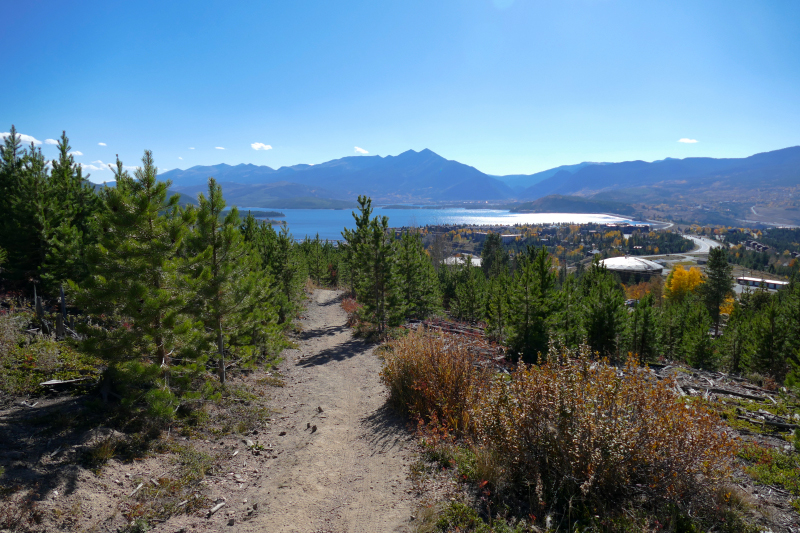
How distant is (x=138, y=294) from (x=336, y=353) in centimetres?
1067

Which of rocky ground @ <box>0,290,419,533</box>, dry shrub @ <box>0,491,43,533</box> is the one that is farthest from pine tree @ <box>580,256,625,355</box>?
dry shrub @ <box>0,491,43,533</box>

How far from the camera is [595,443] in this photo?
4.36 metres

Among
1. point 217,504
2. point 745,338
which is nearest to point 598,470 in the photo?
point 217,504

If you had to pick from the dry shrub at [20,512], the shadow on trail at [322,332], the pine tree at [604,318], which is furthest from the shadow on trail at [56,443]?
the pine tree at [604,318]

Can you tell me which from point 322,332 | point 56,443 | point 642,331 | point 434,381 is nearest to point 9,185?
point 322,332

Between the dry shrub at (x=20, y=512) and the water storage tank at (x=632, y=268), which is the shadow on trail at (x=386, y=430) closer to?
the dry shrub at (x=20, y=512)

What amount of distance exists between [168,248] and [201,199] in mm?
3192

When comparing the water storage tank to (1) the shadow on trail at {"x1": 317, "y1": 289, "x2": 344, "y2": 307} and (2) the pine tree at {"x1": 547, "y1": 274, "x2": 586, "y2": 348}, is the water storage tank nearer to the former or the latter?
(1) the shadow on trail at {"x1": 317, "y1": 289, "x2": 344, "y2": 307}

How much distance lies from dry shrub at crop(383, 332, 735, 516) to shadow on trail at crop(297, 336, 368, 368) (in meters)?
10.6

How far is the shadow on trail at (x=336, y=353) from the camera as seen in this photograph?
1490 cm

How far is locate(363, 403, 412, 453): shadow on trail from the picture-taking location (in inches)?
278

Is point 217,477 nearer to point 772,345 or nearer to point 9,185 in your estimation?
point 9,185

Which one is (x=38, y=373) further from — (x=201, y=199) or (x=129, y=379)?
(x=201, y=199)

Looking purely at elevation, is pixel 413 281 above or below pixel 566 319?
above
